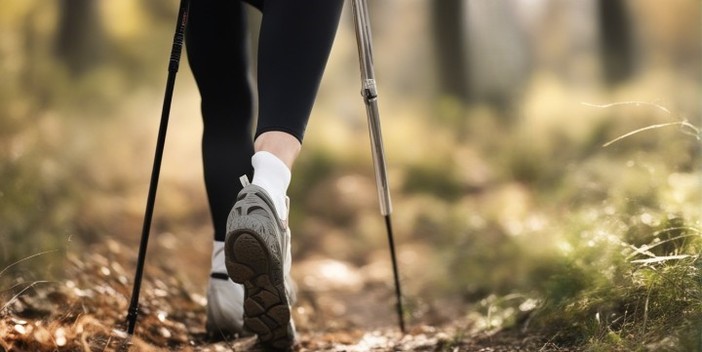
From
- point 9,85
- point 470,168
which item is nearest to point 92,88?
point 9,85

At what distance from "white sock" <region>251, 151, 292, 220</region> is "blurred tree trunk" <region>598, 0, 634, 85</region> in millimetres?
5354

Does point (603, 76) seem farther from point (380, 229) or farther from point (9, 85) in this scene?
point (9, 85)

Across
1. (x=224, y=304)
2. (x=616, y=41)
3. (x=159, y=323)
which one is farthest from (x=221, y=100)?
(x=616, y=41)

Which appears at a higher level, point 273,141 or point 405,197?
point 405,197

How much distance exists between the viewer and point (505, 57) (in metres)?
6.84

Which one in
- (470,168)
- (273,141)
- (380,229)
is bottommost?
(273,141)

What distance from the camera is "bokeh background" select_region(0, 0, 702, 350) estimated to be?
329 centimetres

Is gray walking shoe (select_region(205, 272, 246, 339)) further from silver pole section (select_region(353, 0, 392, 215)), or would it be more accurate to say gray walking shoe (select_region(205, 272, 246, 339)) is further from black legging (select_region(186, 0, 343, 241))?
silver pole section (select_region(353, 0, 392, 215))

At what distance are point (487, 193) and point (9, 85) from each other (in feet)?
11.1

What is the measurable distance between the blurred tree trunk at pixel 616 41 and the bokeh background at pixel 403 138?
1 cm

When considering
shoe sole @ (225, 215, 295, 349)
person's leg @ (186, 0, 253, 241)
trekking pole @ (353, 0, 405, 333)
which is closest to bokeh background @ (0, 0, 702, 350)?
trekking pole @ (353, 0, 405, 333)

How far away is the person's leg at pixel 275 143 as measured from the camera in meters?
1.41

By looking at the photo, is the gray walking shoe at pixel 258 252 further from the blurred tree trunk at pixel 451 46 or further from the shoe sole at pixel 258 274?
the blurred tree trunk at pixel 451 46

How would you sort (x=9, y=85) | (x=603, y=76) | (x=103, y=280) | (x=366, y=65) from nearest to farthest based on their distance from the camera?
(x=366, y=65) → (x=103, y=280) → (x=9, y=85) → (x=603, y=76)
